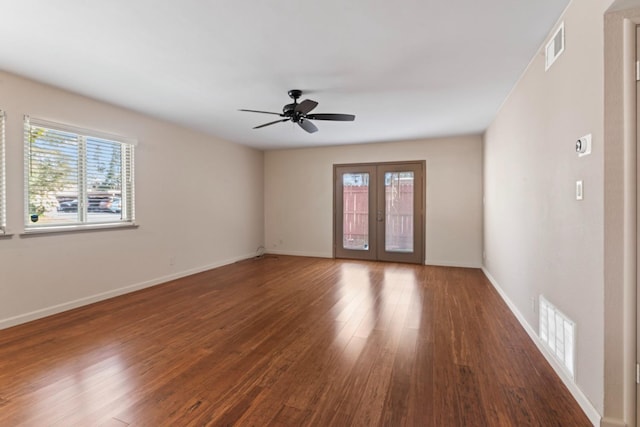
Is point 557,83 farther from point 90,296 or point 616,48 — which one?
point 90,296

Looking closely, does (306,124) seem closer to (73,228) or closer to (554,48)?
(554,48)

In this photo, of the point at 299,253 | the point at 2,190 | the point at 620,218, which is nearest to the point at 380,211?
the point at 299,253

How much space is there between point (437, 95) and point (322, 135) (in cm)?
245

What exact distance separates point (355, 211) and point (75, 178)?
480 centimetres

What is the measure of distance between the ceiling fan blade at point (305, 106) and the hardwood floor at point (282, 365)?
7.34 feet

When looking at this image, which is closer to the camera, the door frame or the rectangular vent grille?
the door frame

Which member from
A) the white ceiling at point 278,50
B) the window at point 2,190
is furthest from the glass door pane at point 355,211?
the window at point 2,190

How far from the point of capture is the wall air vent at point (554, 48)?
2049 mm

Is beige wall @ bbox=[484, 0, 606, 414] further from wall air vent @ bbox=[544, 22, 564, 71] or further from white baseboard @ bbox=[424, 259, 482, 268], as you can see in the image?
white baseboard @ bbox=[424, 259, 482, 268]

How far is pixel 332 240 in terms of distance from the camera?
6.77 metres

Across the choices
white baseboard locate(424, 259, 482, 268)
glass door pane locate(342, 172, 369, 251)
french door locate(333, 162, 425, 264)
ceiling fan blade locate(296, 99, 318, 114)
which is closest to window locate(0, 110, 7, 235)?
ceiling fan blade locate(296, 99, 318, 114)

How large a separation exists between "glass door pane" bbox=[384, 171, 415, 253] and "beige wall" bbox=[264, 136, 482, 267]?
34 cm

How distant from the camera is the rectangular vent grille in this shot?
74.9 inches

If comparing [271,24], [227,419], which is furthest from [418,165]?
[227,419]
